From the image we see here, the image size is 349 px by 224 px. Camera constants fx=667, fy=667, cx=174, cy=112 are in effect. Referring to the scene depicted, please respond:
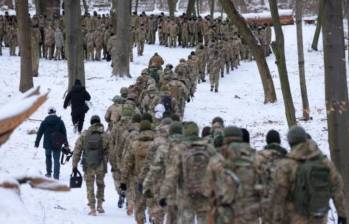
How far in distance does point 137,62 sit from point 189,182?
78.3 feet

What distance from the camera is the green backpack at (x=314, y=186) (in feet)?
22.7

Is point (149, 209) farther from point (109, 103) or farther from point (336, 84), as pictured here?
point (109, 103)

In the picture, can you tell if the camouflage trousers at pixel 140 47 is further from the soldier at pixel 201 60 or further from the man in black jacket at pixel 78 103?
the man in black jacket at pixel 78 103

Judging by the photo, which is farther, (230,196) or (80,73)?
(80,73)

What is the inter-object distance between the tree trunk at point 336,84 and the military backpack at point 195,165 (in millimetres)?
2173

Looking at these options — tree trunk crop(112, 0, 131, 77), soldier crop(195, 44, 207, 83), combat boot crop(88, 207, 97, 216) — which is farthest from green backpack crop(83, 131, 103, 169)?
soldier crop(195, 44, 207, 83)

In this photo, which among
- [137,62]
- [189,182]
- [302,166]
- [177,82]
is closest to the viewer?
[302,166]

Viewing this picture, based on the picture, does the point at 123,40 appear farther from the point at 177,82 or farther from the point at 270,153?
the point at 270,153

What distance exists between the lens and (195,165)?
320 inches

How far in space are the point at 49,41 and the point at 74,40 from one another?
11.0m

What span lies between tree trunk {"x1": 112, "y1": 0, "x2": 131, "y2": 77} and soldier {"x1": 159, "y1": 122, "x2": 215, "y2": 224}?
17214mm

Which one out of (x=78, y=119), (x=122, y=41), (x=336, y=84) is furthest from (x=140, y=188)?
(x=122, y=41)

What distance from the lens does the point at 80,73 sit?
2097 centimetres

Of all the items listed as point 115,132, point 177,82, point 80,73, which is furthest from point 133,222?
point 80,73
